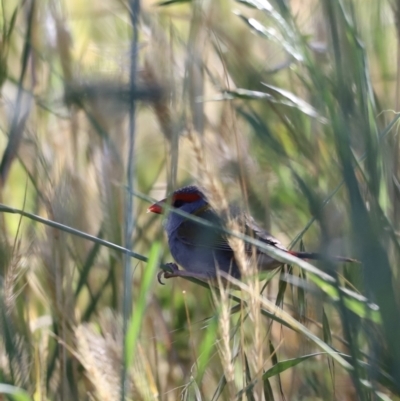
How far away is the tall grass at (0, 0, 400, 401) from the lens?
144cm

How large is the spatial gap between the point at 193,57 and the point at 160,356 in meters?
1.20

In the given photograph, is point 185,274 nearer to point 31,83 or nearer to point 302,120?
point 302,120

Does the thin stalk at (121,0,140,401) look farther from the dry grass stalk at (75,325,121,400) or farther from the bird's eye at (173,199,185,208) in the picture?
the bird's eye at (173,199,185,208)

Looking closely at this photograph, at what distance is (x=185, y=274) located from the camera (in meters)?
2.19

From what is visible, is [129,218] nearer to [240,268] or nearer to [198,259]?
[240,268]

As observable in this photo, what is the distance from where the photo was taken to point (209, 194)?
4.59ft

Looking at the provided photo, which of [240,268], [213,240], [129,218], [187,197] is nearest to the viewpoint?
[240,268]

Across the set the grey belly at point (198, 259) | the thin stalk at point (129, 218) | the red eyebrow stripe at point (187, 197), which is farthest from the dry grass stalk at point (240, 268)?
the red eyebrow stripe at point (187, 197)

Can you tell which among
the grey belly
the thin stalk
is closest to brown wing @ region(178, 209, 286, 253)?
the grey belly

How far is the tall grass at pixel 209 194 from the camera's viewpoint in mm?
1438

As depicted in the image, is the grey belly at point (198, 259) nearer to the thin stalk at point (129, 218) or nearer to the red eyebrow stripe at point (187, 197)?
the red eyebrow stripe at point (187, 197)

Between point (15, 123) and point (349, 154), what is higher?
point (15, 123)

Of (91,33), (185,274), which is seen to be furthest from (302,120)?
(91,33)

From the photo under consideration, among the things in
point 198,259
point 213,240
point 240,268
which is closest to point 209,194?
point 240,268
